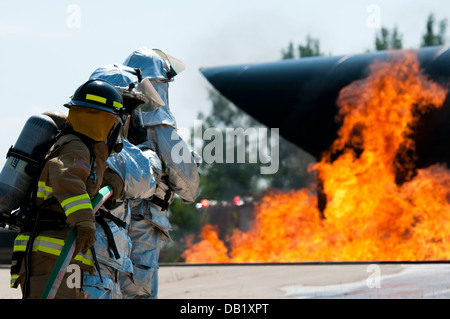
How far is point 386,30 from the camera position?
3231cm

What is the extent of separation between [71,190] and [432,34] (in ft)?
88.8

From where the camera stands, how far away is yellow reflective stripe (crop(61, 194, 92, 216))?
3.71 m

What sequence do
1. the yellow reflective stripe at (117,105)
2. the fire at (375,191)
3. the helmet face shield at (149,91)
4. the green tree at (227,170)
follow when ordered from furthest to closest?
the green tree at (227,170)
the fire at (375,191)
the helmet face shield at (149,91)
the yellow reflective stripe at (117,105)

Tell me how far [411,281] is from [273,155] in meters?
19.2

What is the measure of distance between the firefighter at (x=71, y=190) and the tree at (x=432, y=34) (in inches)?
1035

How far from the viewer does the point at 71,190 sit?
3.74 meters

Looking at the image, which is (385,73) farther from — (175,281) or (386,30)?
(386,30)

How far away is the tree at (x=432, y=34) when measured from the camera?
93.6ft

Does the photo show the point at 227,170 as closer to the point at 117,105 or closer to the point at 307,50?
the point at 307,50

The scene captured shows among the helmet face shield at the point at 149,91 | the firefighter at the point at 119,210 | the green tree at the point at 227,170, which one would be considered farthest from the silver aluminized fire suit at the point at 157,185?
the green tree at the point at 227,170

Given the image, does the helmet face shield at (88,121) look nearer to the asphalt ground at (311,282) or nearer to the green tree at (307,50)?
the asphalt ground at (311,282)

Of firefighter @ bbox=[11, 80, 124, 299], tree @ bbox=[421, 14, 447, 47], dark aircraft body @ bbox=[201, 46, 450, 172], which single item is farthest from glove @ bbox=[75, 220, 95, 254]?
tree @ bbox=[421, 14, 447, 47]

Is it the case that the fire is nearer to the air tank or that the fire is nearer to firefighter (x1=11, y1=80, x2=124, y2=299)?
firefighter (x1=11, y1=80, x2=124, y2=299)
